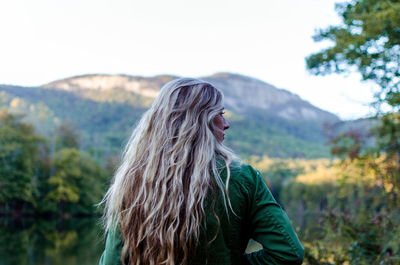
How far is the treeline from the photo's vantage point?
3369 cm

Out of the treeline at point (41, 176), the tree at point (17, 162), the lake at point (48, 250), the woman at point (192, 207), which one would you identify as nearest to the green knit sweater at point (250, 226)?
the woman at point (192, 207)

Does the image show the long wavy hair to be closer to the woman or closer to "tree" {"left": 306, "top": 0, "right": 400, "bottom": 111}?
the woman

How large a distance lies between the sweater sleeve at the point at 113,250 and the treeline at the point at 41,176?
32037 mm

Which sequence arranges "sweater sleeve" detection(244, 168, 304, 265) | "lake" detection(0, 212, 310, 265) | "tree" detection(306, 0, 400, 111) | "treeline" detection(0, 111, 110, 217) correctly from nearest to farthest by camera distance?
1. "sweater sleeve" detection(244, 168, 304, 265)
2. "tree" detection(306, 0, 400, 111)
3. "lake" detection(0, 212, 310, 265)
4. "treeline" detection(0, 111, 110, 217)

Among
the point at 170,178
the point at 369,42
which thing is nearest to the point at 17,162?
the point at 369,42

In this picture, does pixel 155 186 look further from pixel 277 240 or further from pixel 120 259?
pixel 277 240

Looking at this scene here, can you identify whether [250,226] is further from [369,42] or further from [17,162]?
[17,162]

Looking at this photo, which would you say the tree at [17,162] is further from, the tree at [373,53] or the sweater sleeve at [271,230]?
the sweater sleeve at [271,230]

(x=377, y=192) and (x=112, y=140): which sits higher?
(x=377, y=192)

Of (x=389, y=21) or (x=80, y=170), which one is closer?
(x=389, y=21)

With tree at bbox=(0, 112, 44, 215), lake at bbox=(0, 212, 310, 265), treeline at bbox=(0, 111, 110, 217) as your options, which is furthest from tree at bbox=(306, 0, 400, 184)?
tree at bbox=(0, 112, 44, 215)

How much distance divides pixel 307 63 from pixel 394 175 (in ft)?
7.23

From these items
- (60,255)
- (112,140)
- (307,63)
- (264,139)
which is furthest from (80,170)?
(264,139)

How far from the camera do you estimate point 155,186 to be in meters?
1.56
